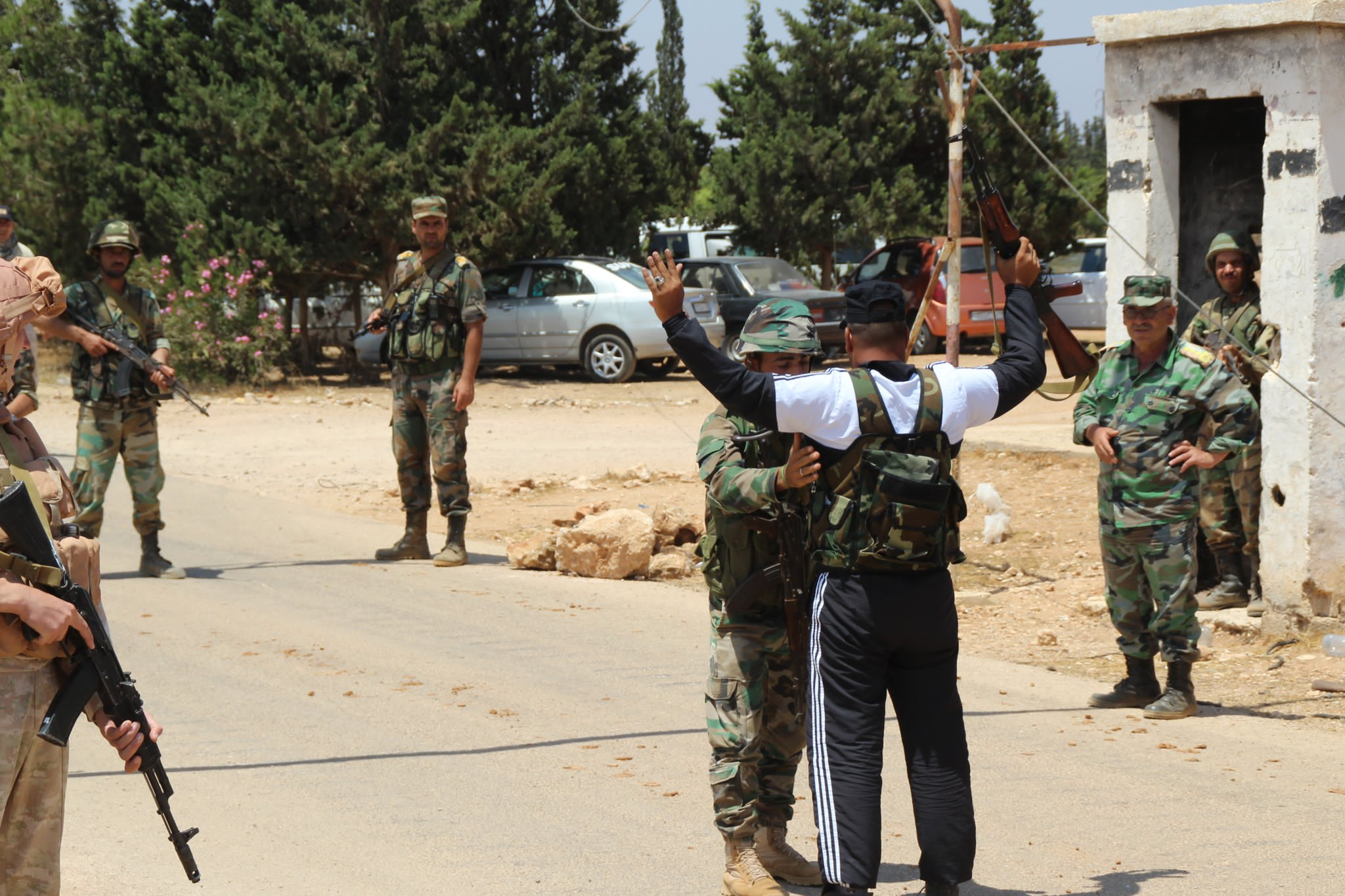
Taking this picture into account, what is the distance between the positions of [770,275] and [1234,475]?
14026mm

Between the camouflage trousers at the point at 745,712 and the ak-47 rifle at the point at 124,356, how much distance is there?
494cm

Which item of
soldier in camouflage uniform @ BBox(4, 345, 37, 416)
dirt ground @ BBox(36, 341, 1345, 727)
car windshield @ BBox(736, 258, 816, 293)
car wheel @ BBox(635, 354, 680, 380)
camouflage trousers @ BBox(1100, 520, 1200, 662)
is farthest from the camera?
car windshield @ BBox(736, 258, 816, 293)

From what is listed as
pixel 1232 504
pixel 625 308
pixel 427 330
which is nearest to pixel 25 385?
pixel 427 330

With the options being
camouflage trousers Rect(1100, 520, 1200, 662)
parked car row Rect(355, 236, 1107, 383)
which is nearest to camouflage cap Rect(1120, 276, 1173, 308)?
camouflage trousers Rect(1100, 520, 1200, 662)

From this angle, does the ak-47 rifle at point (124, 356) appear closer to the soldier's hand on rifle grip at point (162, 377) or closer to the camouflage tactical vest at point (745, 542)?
the soldier's hand on rifle grip at point (162, 377)

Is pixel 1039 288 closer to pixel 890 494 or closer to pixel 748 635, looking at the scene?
pixel 890 494

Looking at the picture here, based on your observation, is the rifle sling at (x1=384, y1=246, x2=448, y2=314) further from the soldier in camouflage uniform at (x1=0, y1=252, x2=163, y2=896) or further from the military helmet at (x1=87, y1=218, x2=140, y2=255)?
the soldier in camouflage uniform at (x1=0, y1=252, x2=163, y2=896)

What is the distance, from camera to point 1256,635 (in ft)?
24.0

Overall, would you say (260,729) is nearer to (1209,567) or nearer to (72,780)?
(72,780)

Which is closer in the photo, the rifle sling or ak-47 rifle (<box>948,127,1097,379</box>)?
ak-47 rifle (<box>948,127,1097,379</box>)

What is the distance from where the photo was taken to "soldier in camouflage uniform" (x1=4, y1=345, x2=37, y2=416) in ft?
22.7

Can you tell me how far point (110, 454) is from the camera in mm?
8195

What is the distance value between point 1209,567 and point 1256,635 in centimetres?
110

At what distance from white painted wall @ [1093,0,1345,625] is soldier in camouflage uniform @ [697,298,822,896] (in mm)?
3892
